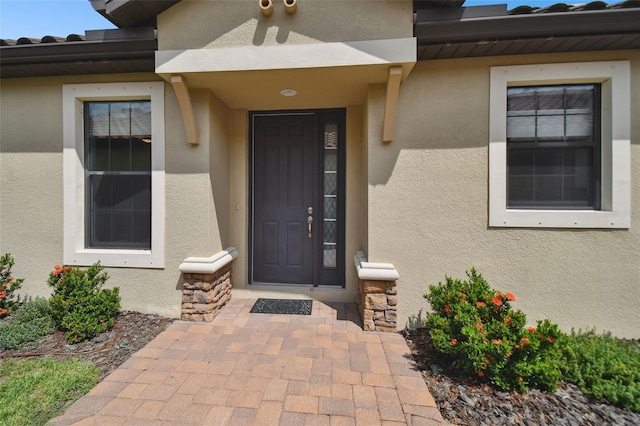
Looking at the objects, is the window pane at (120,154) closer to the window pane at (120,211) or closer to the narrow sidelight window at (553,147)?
the window pane at (120,211)

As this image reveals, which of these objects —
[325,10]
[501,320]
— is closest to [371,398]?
[501,320]

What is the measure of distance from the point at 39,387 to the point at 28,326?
1285mm

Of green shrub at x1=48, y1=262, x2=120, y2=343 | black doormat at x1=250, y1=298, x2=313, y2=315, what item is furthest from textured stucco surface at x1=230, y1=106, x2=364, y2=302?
green shrub at x1=48, y1=262, x2=120, y2=343

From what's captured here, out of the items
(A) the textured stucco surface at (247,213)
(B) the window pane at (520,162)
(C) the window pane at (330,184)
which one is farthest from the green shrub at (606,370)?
(C) the window pane at (330,184)

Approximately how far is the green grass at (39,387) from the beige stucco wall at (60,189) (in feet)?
3.56

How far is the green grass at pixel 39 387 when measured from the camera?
1.97 metres

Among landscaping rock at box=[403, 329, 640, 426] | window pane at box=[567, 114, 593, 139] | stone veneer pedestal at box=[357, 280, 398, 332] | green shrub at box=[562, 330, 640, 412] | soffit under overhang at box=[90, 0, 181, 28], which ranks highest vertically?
soffit under overhang at box=[90, 0, 181, 28]

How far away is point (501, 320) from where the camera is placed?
2.46 metres

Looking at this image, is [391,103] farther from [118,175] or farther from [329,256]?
[118,175]

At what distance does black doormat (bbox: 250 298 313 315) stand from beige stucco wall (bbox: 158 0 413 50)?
10.8 feet

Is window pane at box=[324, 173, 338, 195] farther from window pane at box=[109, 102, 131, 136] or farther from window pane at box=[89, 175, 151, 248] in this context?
window pane at box=[109, 102, 131, 136]

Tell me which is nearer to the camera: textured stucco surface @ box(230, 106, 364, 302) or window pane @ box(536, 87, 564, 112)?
window pane @ box(536, 87, 564, 112)

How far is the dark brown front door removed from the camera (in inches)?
167

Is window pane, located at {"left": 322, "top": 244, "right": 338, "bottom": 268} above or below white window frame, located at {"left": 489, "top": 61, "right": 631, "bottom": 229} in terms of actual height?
below
